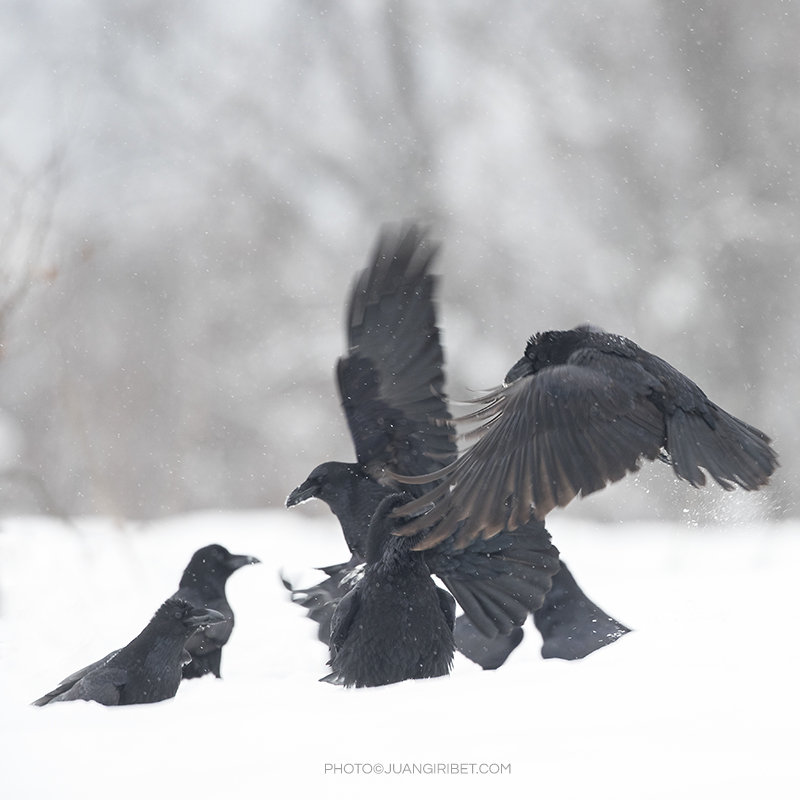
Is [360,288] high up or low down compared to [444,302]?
down

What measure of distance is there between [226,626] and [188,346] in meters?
Result: 4.71

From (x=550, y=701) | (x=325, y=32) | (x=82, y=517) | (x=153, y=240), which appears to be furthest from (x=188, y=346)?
(x=550, y=701)

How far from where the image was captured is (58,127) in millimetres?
5742

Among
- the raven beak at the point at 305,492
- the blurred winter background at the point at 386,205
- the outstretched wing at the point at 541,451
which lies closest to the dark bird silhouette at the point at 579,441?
the outstretched wing at the point at 541,451

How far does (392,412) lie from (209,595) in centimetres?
99

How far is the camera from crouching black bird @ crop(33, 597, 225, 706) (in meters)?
2.49

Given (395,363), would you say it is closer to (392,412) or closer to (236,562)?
(392,412)

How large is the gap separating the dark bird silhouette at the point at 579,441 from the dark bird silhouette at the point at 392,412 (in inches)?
26.8

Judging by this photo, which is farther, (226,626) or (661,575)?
(661,575)

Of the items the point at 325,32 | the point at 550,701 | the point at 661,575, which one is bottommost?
the point at 550,701

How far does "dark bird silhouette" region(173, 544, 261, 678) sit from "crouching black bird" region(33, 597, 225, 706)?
1.30 ft

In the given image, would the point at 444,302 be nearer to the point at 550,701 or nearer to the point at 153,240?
the point at 153,240

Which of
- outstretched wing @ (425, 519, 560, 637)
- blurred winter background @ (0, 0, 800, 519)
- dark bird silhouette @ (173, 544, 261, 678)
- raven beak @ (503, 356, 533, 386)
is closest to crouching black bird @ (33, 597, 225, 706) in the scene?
dark bird silhouette @ (173, 544, 261, 678)

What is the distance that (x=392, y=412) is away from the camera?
10.2 ft
